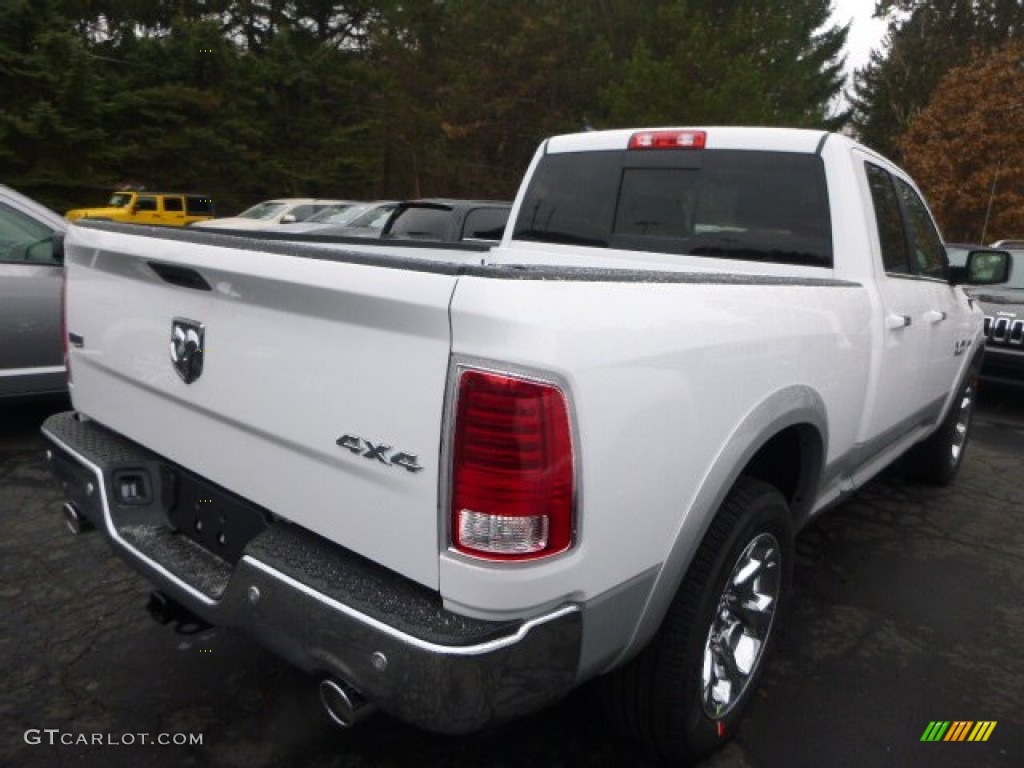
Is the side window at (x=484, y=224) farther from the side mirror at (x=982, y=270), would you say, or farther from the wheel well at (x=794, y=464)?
the wheel well at (x=794, y=464)

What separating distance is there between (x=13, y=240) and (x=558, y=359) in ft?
15.5

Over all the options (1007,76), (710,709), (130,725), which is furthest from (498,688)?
(1007,76)

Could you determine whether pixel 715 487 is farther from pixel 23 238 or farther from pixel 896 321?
pixel 23 238

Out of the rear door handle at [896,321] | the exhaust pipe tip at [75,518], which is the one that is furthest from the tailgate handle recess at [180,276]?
the rear door handle at [896,321]

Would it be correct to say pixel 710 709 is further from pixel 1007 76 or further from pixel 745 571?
pixel 1007 76

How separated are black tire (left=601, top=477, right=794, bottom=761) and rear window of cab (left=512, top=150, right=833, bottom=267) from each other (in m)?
1.25

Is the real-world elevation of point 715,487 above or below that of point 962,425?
above

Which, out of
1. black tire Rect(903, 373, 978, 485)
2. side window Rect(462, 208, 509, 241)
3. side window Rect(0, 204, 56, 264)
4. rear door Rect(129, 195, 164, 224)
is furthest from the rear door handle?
rear door Rect(129, 195, 164, 224)

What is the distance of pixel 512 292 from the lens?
4.56 ft

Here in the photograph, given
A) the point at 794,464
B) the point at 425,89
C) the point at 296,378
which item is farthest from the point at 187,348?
the point at 425,89

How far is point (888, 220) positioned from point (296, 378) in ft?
8.89

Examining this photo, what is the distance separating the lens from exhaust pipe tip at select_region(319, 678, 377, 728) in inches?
62.6

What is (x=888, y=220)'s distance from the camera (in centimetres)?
323

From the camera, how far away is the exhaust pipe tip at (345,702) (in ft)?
5.22
